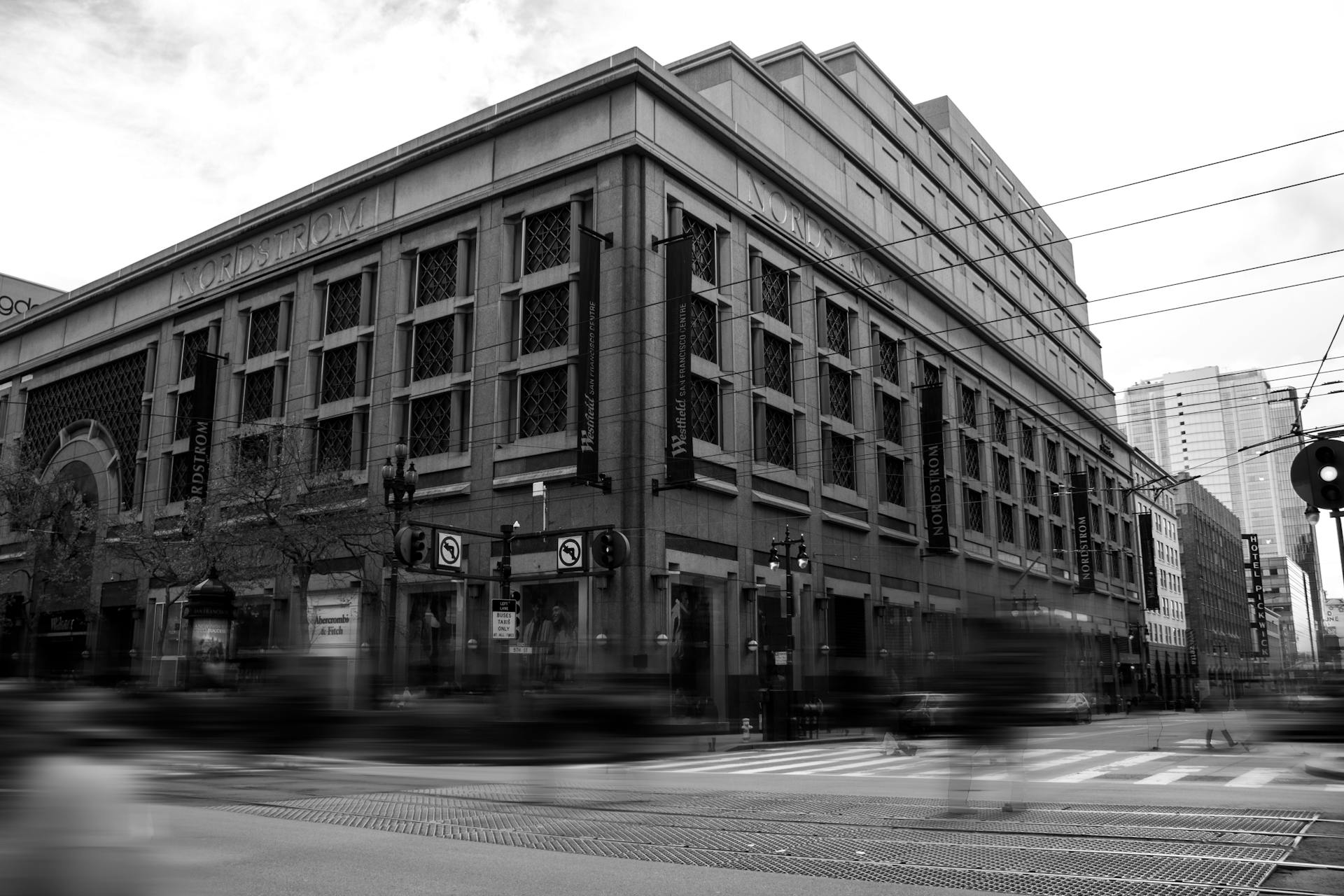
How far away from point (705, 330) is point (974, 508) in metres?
27.5

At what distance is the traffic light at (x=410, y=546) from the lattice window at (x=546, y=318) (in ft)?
39.4

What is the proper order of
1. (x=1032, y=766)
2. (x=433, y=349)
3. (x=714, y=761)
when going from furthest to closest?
(x=433, y=349) < (x=714, y=761) < (x=1032, y=766)

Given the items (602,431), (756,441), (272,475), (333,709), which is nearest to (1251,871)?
(333,709)

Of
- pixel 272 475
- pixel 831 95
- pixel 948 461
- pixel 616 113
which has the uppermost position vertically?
pixel 831 95

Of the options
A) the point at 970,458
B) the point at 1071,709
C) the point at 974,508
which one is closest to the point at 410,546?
the point at 1071,709

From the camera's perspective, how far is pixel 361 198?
46344 millimetres

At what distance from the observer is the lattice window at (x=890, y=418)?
5297 centimetres

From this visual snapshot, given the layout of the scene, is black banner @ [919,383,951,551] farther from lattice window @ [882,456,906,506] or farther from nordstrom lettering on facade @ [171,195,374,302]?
nordstrom lettering on facade @ [171,195,374,302]

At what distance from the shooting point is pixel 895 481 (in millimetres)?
53812

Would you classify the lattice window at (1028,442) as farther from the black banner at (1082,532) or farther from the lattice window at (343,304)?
the lattice window at (343,304)

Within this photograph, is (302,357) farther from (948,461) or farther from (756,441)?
(948,461)

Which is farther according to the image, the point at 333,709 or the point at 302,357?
the point at 302,357

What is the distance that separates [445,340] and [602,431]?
930cm

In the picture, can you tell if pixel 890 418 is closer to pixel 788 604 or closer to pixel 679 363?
pixel 788 604
